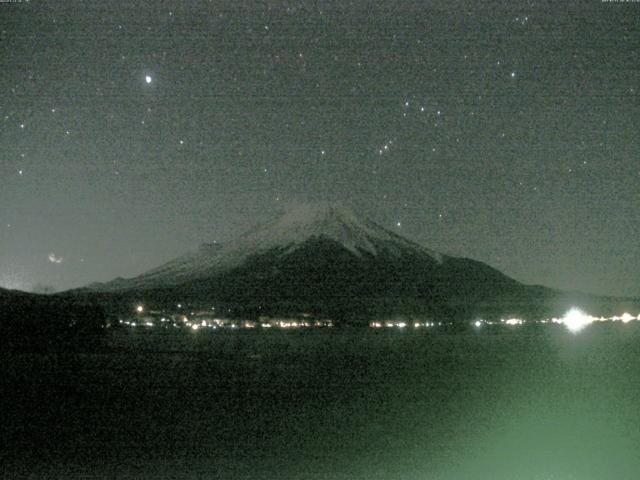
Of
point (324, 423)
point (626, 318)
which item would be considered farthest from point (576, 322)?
point (324, 423)

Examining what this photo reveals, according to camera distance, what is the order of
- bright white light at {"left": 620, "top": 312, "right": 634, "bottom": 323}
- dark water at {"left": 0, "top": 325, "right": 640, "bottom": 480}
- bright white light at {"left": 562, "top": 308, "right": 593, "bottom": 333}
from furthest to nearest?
bright white light at {"left": 620, "top": 312, "right": 634, "bottom": 323} < bright white light at {"left": 562, "top": 308, "right": 593, "bottom": 333} < dark water at {"left": 0, "top": 325, "right": 640, "bottom": 480}

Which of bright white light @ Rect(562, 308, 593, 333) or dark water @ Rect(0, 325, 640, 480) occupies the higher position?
bright white light @ Rect(562, 308, 593, 333)

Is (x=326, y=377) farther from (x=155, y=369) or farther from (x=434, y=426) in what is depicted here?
(x=434, y=426)

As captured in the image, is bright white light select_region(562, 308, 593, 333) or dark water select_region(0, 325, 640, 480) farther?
bright white light select_region(562, 308, 593, 333)

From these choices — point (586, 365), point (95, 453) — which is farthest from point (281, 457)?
point (586, 365)

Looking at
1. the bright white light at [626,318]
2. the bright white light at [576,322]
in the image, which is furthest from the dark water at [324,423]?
the bright white light at [626,318]

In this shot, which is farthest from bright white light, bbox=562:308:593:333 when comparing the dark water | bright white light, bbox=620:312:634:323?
the dark water

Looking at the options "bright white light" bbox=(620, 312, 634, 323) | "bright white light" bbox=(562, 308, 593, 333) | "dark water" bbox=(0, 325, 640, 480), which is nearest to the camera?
"dark water" bbox=(0, 325, 640, 480)

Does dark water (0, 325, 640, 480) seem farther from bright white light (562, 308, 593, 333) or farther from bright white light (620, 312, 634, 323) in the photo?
bright white light (620, 312, 634, 323)

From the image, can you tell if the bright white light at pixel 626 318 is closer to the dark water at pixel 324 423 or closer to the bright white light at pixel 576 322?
the bright white light at pixel 576 322
